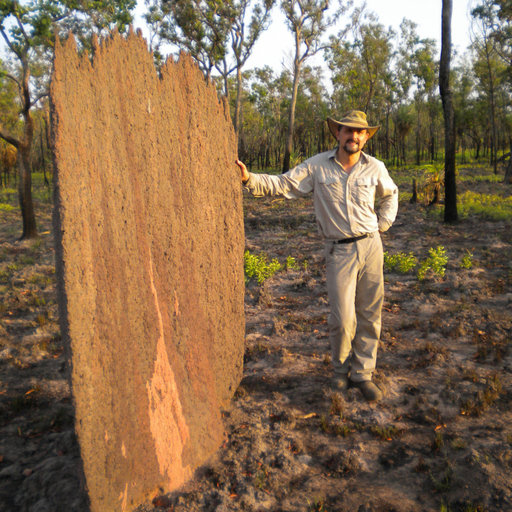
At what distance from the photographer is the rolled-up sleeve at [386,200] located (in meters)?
3.48

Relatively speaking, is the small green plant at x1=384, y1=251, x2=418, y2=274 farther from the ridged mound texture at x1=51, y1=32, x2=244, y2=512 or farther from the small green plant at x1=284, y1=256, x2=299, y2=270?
the ridged mound texture at x1=51, y1=32, x2=244, y2=512

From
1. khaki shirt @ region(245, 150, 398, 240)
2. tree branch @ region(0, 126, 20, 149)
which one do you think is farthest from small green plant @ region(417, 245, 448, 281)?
tree branch @ region(0, 126, 20, 149)

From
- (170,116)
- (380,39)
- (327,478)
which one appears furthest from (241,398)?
(380,39)

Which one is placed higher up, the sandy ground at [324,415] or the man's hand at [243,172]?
the man's hand at [243,172]

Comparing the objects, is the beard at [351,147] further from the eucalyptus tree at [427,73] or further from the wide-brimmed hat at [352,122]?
the eucalyptus tree at [427,73]

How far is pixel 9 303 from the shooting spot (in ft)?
20.7

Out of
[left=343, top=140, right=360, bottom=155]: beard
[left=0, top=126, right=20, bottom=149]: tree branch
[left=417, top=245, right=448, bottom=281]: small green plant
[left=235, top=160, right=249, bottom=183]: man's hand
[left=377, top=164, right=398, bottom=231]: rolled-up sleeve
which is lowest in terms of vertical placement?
[left=417, top=245, right=448, bottom=281]: small green plant

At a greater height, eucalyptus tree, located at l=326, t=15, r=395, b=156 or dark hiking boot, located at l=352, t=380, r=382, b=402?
eucalyptus tree, located at l=326, t=15, r=395, b=156

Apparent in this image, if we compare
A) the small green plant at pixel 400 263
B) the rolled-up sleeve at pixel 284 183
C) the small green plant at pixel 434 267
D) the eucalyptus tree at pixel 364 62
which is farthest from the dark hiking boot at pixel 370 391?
the eucalyptus tree at pixel 364 62

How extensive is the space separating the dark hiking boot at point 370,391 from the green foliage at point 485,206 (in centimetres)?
843

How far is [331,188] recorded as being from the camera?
3385 millimetres

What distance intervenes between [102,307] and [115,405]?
511mm

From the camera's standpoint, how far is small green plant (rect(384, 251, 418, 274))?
6.91m

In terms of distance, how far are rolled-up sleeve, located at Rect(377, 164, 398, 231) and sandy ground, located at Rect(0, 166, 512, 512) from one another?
132 centimetres
